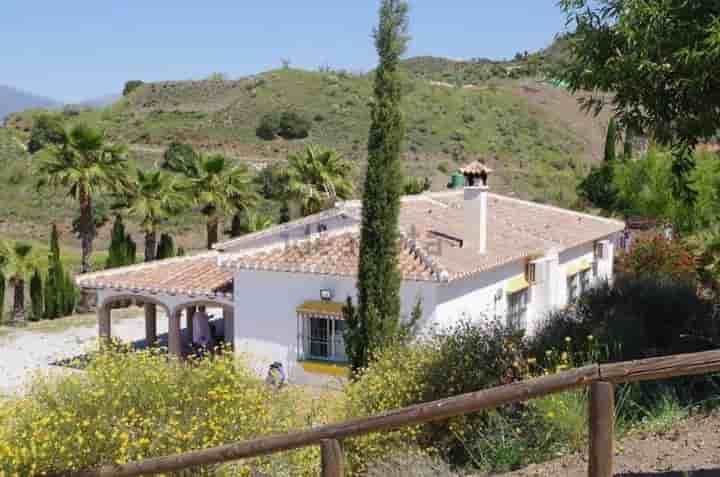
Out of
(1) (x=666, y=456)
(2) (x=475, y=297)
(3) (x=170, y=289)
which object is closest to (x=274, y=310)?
(3) (x=170, y=289)

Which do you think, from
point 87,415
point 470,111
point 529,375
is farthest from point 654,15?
point 470,111

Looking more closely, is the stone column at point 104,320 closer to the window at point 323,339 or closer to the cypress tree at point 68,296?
the window at point 323,339

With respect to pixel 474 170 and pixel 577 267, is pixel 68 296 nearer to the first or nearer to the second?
pixel 474 170

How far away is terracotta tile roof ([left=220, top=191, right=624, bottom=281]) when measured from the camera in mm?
17125

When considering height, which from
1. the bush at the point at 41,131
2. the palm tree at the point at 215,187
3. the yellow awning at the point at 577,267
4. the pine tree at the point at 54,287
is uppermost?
the bush at the point at 41,131

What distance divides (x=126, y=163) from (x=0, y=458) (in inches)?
886

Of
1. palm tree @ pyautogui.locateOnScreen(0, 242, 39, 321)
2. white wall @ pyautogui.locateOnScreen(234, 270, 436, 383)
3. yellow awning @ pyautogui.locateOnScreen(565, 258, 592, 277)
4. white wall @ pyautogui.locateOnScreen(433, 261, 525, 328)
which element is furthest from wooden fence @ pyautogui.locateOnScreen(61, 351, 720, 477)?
palm tree @ pyautogui.locateOnScreen(0, 242, 39, 321)

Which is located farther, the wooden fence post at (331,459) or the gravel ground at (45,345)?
the gravel ground at (45,345)

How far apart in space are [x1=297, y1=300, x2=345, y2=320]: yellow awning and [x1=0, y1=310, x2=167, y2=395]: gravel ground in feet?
Result: 16.4

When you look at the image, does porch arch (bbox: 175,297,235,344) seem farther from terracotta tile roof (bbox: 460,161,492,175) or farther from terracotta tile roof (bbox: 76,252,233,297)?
terracotta tile roof (bbox: 460,161,492,175)

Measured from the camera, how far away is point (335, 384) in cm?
1652

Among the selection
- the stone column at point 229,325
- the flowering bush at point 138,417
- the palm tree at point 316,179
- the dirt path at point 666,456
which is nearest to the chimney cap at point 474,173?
the stone column at point 229,325

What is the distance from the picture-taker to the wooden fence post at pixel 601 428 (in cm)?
403

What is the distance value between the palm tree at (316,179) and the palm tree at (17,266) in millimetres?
9214
